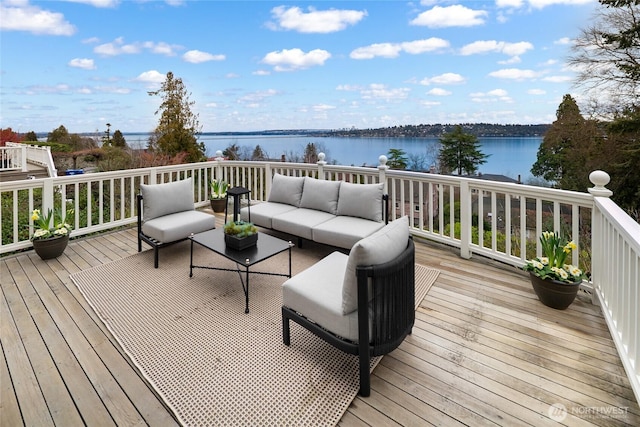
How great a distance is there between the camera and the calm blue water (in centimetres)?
789

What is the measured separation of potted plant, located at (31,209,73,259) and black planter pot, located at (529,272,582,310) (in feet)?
17.4

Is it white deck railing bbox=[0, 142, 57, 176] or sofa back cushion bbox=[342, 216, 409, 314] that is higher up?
white deck railing bbox=[0, 142, 57, 176]

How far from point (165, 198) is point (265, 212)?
52.7 inches

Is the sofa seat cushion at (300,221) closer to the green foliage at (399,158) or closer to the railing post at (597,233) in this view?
the railing post at (597,233)

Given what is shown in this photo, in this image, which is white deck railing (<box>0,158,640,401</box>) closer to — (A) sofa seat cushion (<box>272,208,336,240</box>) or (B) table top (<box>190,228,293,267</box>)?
(A) sofa seat cushion (<box>272,208,336,240</box>)

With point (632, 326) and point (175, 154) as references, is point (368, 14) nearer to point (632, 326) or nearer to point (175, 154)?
point (632, 326)

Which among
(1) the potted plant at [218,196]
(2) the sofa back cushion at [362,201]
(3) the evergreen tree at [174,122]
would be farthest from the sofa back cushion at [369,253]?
(3) the evergreen tree at [174,122]

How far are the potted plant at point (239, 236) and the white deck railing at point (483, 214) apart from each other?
2.28 meters

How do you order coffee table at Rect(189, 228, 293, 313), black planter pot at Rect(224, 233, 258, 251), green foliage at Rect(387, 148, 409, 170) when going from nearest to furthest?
coffee table at Rect(189, 228, 293, 313) → black planter pot at Rect(224, 233, 258, 251) → green foliage at Rect(387, 148, 409, 170)

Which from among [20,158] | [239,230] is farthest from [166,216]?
[20,158]

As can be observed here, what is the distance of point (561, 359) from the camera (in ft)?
6.74

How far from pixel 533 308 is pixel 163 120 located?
14.4m

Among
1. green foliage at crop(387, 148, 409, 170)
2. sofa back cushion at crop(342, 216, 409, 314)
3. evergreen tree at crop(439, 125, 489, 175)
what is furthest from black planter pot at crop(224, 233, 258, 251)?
evergreen tree at crop(439, 125, 489, 175)

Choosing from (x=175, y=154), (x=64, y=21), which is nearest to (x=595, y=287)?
(x=64, y=21)
